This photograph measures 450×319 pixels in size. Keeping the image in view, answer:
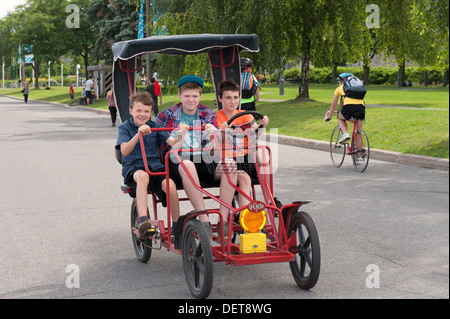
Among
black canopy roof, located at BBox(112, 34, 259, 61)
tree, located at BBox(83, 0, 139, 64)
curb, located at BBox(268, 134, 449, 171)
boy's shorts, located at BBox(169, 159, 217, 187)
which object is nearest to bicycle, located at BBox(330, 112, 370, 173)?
curb, located at BBox(268, 134, 449, 171)

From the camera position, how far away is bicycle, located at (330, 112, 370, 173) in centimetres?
1148

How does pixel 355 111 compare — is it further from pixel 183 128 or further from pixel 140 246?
pixel 183 128

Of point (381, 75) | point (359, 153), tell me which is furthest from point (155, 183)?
point (381, 75)

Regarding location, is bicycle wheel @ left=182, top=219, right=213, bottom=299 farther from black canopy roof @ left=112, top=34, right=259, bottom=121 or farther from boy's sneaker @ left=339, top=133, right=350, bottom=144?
boy's sneaker @ left=339, top=133, right=350, bottom=144

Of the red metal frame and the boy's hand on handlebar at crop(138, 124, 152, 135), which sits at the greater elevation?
the boy's hand on handlebar at crop(138, 124, 152, 135)

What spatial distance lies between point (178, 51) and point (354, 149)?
213 inches

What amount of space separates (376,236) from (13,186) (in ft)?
19.4

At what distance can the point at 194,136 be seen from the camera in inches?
222

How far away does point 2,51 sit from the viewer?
94438mm

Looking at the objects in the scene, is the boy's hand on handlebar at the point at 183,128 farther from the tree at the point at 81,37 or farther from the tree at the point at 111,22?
the tree at the point at 81,37

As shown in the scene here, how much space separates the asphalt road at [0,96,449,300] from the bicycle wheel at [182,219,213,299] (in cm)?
14

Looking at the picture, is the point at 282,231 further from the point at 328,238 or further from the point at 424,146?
the point at 424,146
